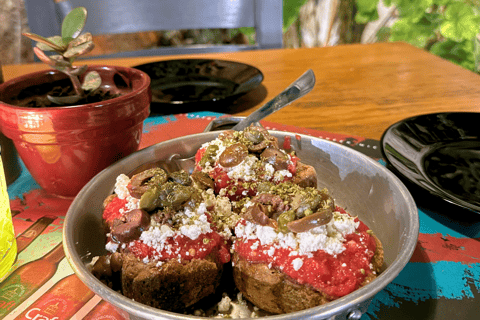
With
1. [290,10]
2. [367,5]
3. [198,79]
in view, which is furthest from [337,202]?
[367,5]

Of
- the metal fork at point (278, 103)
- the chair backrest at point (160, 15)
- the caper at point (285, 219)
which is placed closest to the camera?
the caper at point (285, 219)

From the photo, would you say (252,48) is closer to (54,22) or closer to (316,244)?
(54,22)

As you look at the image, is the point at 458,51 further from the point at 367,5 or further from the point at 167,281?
the point at 167,281

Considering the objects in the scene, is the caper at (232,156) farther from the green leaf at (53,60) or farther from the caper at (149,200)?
the green leaf at (53,60)

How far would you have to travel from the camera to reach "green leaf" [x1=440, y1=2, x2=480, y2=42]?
3172 millimetres

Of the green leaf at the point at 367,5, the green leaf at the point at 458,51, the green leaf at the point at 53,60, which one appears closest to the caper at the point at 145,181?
the green leaf at the point at 53,60

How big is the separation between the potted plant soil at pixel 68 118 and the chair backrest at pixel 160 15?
117cm

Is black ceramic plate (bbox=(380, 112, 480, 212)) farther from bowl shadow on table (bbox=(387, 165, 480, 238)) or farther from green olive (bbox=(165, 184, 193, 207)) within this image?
green olive (bbox=(165, 184, 193, 207))

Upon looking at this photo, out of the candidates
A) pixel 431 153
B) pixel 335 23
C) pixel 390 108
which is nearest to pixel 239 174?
pixel 431 153

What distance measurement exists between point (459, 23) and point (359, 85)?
7.47 ft

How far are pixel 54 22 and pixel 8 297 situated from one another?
5.60ft

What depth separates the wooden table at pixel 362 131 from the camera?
0.64 meters

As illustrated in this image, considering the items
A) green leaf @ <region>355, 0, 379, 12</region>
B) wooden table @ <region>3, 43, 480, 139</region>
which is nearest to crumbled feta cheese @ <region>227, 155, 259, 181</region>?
wooden table @ <region>3, 43, 480, 139</region>

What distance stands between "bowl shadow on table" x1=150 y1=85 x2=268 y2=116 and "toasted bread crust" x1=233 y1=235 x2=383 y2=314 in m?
0.81
